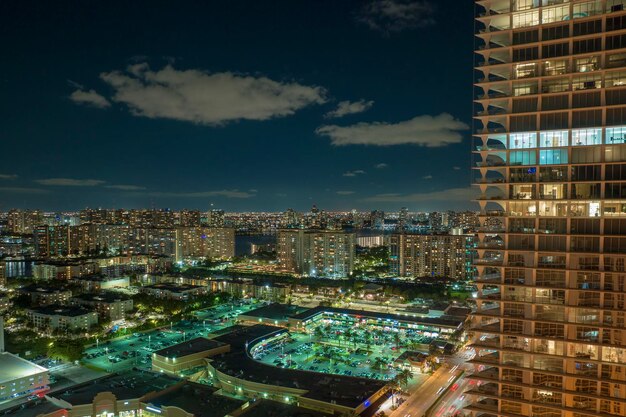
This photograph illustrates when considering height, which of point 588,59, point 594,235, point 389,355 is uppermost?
point 588,59

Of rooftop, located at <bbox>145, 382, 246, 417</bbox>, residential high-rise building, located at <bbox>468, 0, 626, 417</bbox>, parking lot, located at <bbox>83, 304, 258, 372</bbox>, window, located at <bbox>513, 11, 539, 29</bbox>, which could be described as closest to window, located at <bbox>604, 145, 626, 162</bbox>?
residential high-rise building, located at <bbox>468, 0, 626, 417</bbox>

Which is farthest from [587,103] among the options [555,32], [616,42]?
[555,32]

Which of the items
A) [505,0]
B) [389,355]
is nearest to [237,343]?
[389,355]

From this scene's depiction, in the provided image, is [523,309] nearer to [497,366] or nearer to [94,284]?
[497,366]

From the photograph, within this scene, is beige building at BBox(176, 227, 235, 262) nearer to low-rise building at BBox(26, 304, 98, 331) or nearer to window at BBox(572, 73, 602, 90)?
low-rise building at BBox(26, 304, 98, 331)

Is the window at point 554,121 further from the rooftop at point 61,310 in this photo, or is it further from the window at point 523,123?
the rooftop at point 61,310

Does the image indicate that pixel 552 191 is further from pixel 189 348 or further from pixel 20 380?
pixel 20 380
